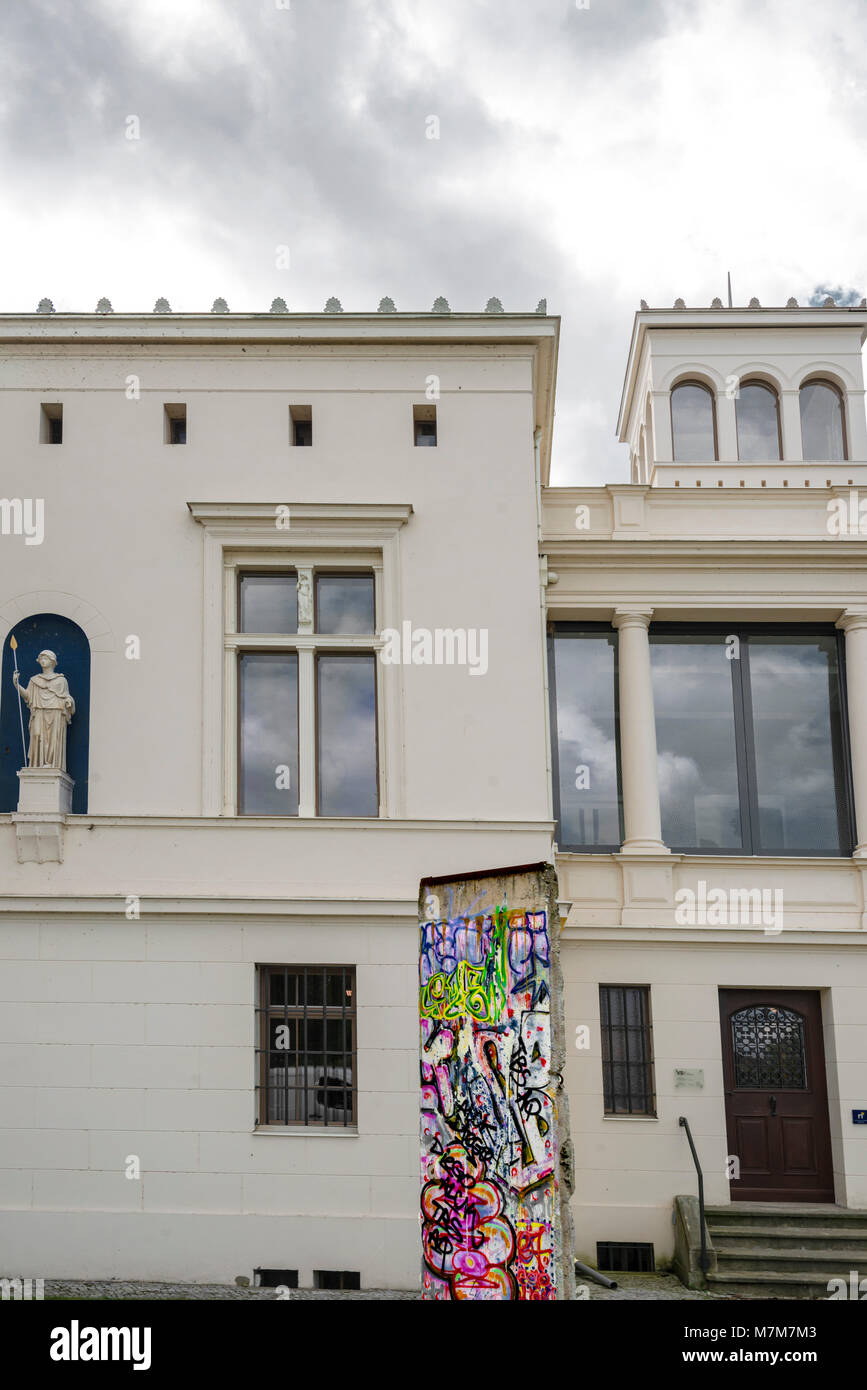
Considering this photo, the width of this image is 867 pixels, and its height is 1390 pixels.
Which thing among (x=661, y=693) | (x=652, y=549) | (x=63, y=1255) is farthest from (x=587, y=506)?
(x=63, y=1255)

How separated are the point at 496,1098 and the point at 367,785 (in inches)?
310

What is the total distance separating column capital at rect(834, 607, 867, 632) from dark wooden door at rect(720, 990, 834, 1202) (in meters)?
4.89

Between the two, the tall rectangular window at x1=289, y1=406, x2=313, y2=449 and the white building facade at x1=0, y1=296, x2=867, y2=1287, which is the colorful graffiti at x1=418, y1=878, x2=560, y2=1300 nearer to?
the white building facade at x1=0, y1=296, x2=867, y2=1287

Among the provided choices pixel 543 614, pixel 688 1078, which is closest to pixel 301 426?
pixel 543 614

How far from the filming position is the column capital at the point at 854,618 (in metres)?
19.2

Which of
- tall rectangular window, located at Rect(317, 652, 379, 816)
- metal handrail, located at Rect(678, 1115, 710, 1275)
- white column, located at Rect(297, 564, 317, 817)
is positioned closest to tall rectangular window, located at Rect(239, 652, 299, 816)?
white column, located at Rect(297, 564, 317, 817)

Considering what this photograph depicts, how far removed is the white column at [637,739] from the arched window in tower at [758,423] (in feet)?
13.5

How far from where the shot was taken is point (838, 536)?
19.3 metres

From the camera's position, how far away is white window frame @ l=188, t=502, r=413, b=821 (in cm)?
1736

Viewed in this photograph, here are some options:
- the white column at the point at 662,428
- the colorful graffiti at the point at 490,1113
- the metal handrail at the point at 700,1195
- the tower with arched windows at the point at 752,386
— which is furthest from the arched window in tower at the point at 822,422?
the colorful graffiti at the point at 490,1113

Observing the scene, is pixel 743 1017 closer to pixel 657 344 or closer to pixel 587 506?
pixel 587 506

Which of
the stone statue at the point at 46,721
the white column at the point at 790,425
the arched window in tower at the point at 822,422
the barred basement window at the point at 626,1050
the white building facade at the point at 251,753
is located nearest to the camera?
the white building facade at the point at 251,753

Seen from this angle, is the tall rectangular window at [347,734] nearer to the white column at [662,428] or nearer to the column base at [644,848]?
the column base at [644,848]

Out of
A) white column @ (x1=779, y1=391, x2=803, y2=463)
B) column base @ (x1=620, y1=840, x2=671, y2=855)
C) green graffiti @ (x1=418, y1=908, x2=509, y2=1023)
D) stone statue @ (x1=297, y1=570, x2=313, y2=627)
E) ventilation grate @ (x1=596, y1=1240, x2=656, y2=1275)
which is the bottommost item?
ventilation grate @ (x1=596, y1=1240, x2=656, y2=1275)
